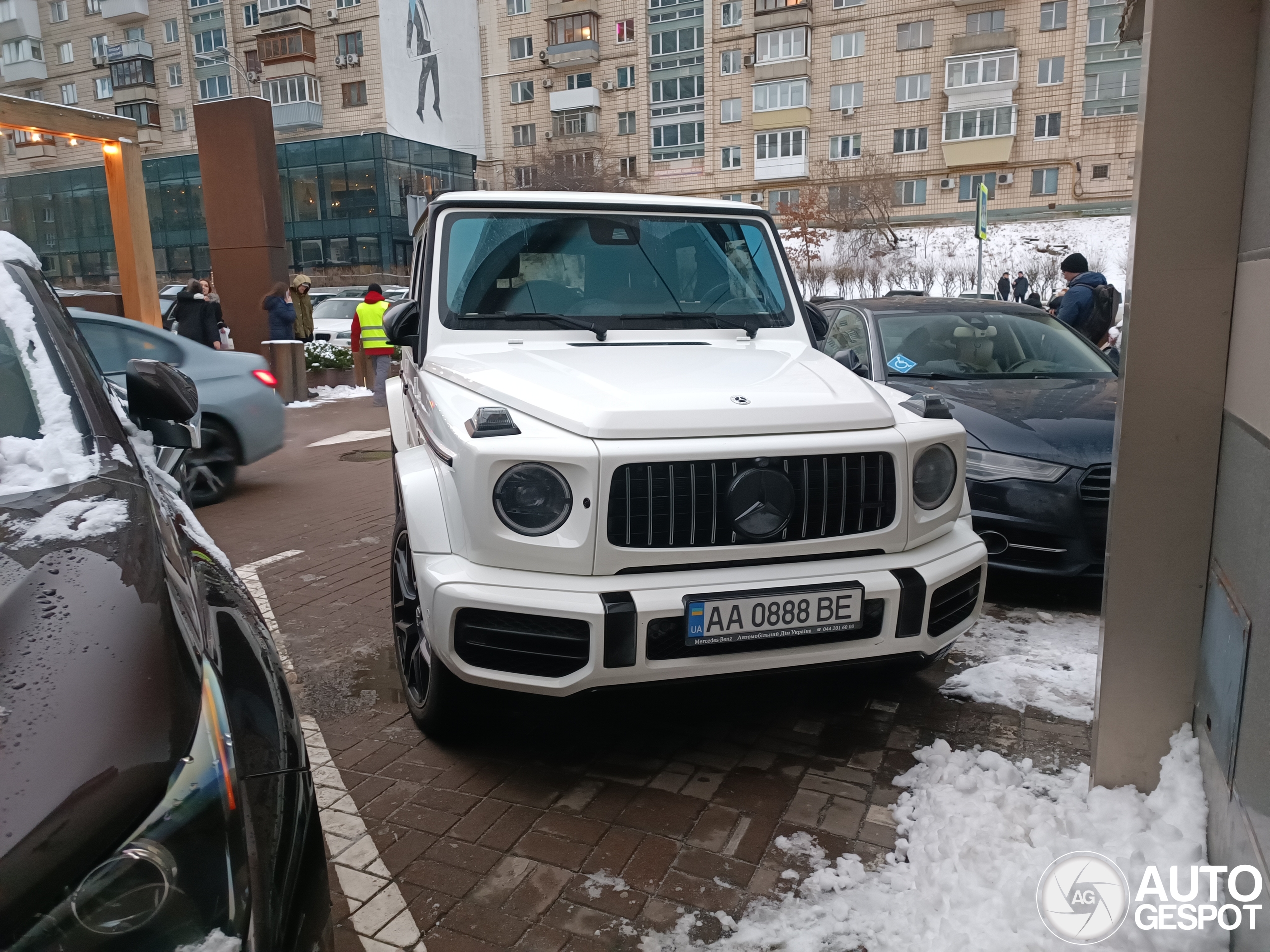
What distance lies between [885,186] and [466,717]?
48.2m

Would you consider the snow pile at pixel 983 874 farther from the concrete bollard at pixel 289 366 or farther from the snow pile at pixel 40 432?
the concrete bollard at pixel 289 366

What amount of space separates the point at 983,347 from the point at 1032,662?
103 inches

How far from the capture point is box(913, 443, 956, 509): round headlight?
313 centimetres

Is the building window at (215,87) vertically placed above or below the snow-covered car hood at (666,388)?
above

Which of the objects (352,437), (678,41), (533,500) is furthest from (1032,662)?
(678,41)

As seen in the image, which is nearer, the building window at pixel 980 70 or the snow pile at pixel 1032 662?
the snow pile at pixel 1032 662

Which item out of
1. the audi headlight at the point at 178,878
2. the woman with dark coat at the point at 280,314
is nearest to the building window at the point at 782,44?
the woman with dark coat at the point at 280,314

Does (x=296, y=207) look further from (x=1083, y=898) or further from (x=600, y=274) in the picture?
(x=1083, y=898)

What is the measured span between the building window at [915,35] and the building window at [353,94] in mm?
28638

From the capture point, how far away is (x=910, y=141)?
49.8m

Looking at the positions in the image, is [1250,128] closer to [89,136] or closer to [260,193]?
[89,136]

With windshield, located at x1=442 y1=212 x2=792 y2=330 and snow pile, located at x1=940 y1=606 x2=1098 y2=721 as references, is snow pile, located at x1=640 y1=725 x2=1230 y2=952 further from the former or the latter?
windshield, located at x1=442 y1=212 x2=792 y2=330

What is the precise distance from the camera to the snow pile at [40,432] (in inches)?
78.5

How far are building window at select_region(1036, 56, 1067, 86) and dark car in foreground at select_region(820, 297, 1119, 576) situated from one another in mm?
48149
